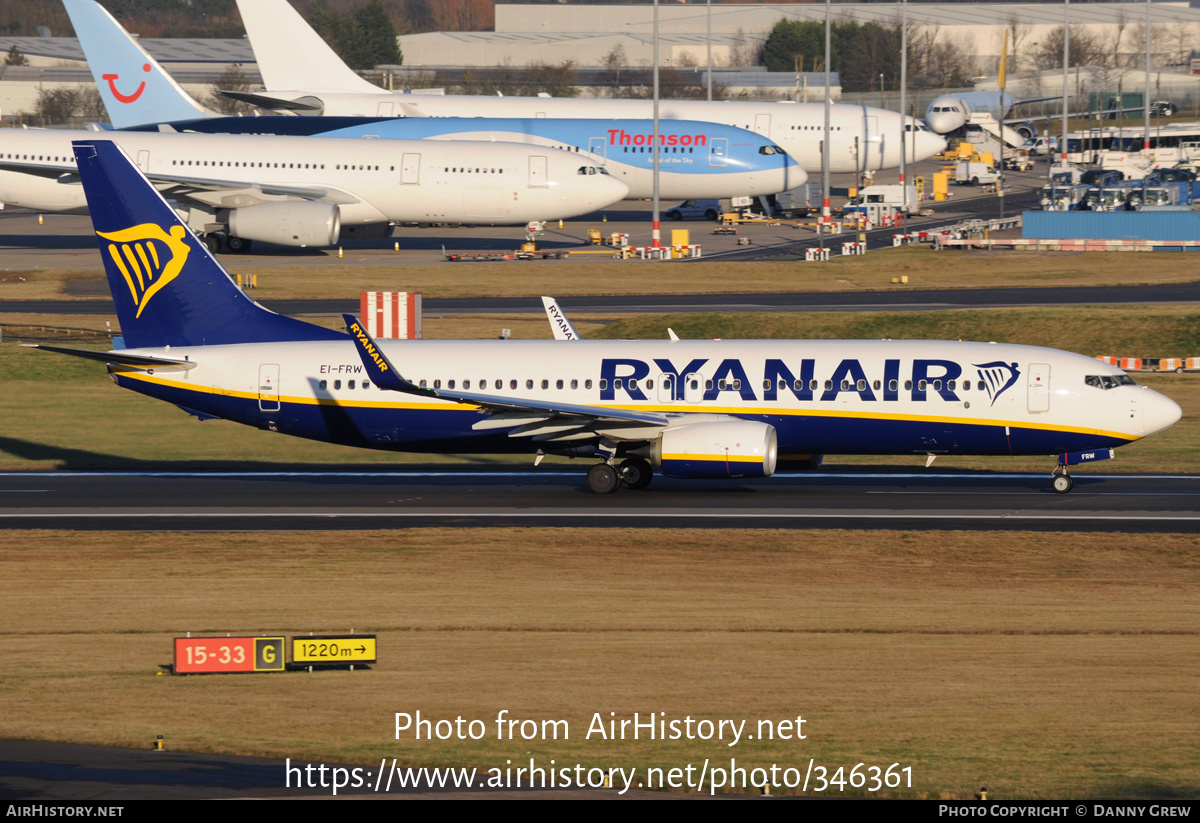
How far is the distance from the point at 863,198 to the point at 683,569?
288 feet

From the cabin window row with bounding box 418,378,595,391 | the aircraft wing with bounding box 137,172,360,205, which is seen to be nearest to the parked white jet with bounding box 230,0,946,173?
the aircraft wing with bounding box 137,172,360,205

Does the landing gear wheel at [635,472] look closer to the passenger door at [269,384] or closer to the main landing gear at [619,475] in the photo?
the main landing gear at [619,475]

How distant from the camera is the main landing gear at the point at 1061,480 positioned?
38781 mm

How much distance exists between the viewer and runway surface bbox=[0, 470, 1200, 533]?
35812 mm

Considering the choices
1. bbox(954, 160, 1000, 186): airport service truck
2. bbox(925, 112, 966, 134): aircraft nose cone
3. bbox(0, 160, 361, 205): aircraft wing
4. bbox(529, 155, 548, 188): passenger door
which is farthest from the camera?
bbox(925, 112, 966, 134): aircraft nose cone

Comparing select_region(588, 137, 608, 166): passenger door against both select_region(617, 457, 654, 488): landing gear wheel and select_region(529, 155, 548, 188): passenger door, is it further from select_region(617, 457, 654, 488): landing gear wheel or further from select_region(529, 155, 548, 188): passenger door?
select_region(617, 457, 654, 488): landing gear wheel

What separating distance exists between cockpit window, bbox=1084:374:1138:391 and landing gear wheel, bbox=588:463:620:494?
1231 centimetres

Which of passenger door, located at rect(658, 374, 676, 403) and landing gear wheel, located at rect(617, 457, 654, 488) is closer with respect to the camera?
passenger door, located at rect(658, 374, 676, 403)

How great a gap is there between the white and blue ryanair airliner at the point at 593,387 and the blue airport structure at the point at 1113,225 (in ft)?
177

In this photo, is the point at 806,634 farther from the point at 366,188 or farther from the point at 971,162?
the point at 971,162

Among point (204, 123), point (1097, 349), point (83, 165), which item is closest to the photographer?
point (83, 165)

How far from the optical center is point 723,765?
19.9 meters

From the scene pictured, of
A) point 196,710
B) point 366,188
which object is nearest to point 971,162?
point 366,188

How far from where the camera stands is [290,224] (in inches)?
3246
